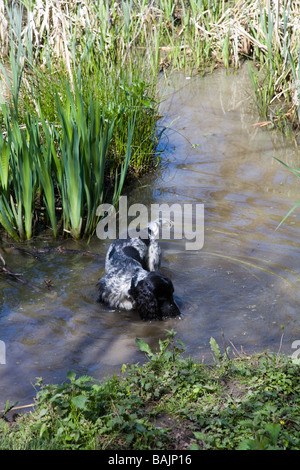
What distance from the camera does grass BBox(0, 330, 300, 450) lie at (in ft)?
8.72

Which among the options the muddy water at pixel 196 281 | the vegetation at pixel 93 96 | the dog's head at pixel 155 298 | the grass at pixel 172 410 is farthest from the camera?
the vegetation at pixel 93 96

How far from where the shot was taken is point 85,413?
2.81 metres

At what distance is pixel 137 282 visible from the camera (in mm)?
4352

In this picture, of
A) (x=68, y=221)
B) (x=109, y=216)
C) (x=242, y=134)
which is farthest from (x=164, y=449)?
(x=242, y=134)

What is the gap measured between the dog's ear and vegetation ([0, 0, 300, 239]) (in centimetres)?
133

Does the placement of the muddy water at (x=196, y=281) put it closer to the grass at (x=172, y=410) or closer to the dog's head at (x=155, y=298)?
the dog's head at (x=155, y=298)

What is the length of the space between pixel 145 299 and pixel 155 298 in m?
0.11

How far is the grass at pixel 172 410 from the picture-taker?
2658 mm

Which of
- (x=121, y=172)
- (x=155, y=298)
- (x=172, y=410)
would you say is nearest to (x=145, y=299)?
(x=155, y=298)

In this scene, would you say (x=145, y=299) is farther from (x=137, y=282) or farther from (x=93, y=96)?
(x=93, y=96)

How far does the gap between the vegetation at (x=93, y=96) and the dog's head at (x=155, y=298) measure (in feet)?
4.52

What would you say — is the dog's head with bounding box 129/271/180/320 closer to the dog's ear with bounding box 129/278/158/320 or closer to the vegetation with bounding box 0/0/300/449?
the dog's ear with bounding box 129/278/158/320

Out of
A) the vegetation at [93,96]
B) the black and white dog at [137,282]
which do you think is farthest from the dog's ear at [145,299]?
the vegetation at [93,96]
